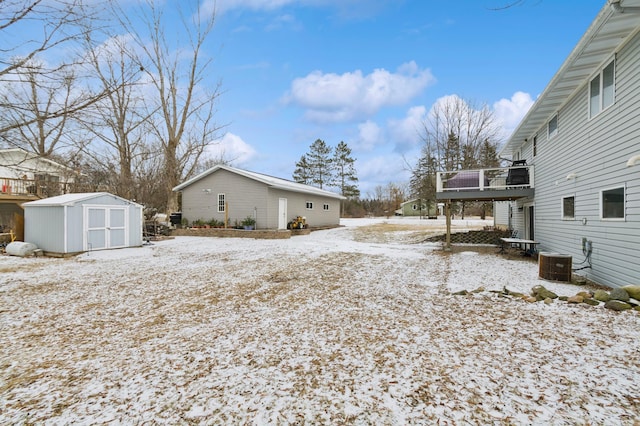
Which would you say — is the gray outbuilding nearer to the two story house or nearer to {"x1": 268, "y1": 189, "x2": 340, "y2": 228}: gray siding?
{"x1": 268, "y1": 189, "x2": 340, "y2": 228}: gray siding

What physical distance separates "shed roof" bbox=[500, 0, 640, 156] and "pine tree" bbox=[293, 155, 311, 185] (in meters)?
35.8

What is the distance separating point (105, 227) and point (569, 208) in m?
14.3

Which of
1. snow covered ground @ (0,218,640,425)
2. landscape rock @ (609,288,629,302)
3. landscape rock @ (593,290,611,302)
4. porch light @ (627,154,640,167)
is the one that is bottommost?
snow covered ground @ (0,218,640,425)

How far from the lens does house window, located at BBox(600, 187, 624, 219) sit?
5.34m

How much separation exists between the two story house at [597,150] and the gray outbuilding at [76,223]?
13.4 m

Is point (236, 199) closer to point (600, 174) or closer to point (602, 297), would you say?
point (600, 174)

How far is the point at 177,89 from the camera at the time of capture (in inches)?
790

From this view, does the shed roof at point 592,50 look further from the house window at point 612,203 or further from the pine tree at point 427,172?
the pine tree at point 427,172

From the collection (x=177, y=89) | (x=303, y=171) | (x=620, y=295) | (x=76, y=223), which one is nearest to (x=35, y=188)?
(x=76, y=223)

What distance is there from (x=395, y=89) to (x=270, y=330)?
60.2 ft

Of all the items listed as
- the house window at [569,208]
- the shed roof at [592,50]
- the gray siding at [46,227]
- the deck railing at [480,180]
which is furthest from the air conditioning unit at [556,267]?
the gray siding at [46,227]

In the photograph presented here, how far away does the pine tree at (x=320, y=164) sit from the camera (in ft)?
142

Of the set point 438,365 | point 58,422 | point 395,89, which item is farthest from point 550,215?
point 395,89

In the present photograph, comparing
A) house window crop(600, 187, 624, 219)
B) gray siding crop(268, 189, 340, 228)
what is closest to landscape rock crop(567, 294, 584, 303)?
house window crop(600, 187, 624, 219)
